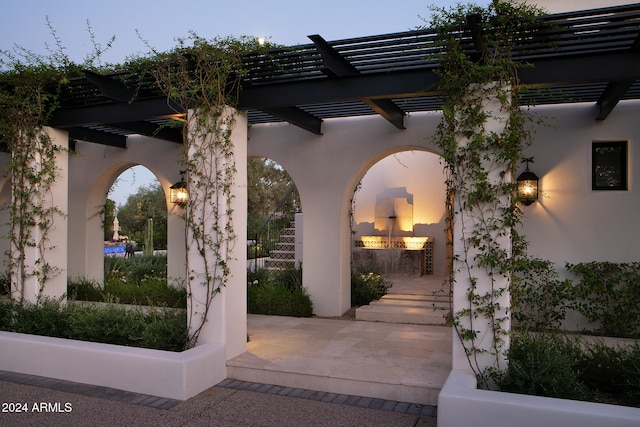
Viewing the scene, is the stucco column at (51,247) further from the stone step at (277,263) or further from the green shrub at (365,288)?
the stone step at (277,263)

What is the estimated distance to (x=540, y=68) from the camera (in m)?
4.66

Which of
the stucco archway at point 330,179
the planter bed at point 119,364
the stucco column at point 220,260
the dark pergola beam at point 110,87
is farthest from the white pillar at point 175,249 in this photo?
the stucco column at point 220,260

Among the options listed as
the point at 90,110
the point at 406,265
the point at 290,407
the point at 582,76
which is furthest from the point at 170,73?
the point at 406,265

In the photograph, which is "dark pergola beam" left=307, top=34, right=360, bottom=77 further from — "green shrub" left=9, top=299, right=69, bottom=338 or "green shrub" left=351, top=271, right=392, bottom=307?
"green shrub" left=351, top=271, right=392, bottom=307

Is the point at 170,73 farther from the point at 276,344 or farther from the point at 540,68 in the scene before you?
the point at 540,68

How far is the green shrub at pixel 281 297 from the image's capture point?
819 cm

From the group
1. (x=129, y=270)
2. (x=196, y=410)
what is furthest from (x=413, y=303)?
(x=129, y=270)

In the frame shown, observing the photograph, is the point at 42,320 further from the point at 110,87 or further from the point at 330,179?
the point at 330,179

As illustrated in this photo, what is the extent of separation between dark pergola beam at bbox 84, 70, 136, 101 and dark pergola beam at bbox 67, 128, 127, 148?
2.60 m

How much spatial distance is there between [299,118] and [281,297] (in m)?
2.90

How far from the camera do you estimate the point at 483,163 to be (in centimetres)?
449

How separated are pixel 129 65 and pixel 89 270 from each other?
5.78 meters

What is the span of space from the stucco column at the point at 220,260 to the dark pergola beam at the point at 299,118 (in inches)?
39.0

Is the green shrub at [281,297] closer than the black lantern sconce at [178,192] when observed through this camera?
Yes
